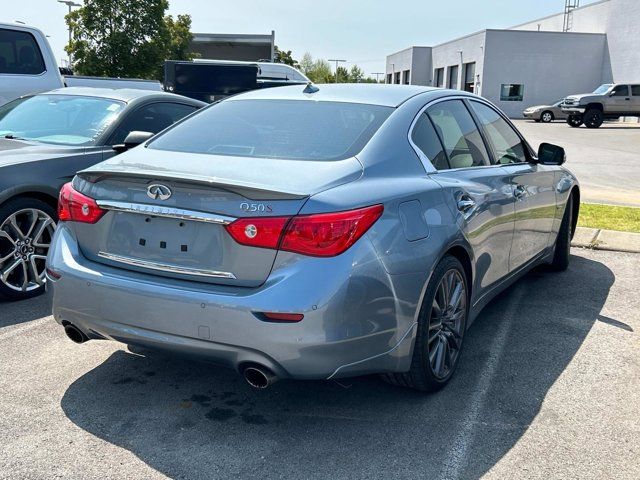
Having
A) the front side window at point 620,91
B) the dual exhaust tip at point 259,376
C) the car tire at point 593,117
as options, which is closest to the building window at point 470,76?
the car tire at point 593,117

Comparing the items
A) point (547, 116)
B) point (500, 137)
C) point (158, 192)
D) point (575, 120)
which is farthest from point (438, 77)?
point (158, 192)

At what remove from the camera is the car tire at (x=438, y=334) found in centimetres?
346

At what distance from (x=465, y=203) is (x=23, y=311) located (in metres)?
3.29

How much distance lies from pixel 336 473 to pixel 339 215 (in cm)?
111

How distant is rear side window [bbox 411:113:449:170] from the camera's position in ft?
12.5

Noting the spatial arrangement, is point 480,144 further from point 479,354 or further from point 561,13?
point 561,13

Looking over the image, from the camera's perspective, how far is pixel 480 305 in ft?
14.2

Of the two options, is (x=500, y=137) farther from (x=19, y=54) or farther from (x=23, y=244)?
(x=19, y=54)

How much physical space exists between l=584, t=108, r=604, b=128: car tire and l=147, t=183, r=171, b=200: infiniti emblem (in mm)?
35774

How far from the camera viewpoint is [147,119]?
246 inches

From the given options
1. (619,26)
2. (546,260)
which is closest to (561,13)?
(619,26)

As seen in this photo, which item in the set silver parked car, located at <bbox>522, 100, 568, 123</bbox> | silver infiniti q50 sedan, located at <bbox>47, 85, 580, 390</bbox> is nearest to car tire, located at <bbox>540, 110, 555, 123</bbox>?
silver parked car, located at <bbox>522, 100, 568, 123</bbox>

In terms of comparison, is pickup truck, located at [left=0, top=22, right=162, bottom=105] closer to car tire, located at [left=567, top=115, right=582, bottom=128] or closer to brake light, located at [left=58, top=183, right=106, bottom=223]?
brake light, located at [left=58, top=183, right=106, bottom=223]

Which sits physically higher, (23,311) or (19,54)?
(19,54)
